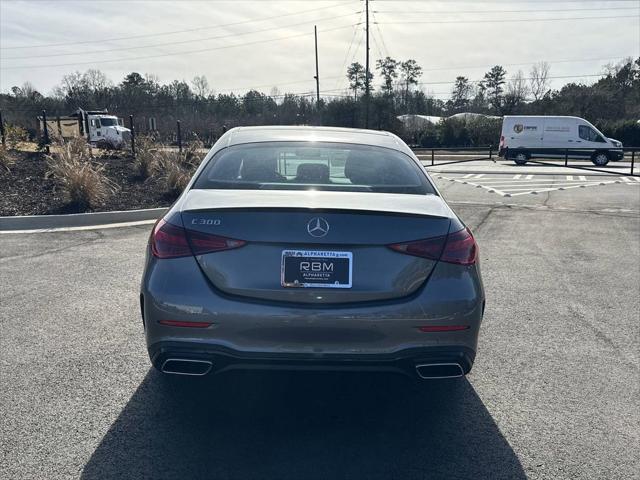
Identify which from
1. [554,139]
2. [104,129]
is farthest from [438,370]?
[104,129]

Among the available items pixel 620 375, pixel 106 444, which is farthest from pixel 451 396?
pixel 106 444

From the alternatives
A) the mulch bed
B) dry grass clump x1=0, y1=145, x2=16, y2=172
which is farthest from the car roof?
dry grass clump x1=0, y1=145, x2=16, y2=172

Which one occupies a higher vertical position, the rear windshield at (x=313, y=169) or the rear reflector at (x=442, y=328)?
the rear windshield at (x=313, y=169)

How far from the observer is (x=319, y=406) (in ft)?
10.8

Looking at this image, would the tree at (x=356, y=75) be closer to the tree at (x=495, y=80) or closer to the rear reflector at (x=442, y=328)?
the tree at (x=495, y=80)

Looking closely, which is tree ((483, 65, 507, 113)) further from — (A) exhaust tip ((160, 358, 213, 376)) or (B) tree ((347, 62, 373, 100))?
(A) exhaust tip ((160, 358, 213, 376))

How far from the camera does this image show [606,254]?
745 centimetres

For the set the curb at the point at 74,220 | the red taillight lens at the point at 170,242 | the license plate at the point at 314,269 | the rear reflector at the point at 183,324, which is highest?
the red taillight lens at the point at 170,242

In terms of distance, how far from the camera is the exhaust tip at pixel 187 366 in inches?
109

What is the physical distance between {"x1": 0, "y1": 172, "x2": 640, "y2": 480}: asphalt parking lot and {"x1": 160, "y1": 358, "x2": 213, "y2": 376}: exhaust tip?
1.26 ft

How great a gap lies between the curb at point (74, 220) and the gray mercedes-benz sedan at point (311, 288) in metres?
6.69

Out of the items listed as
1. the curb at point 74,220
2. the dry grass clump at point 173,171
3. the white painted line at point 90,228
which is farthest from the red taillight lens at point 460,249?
the dry grass clump at point 173,171

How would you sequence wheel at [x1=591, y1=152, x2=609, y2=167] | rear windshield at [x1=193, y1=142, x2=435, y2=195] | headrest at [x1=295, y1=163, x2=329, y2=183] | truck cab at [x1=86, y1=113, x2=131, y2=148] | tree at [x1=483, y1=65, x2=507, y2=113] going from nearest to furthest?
1. rear windshield at [x1=193, y1=142, x2=435, y2=195]
2. headrest at [x1=295, y1=163, x2=329, y2=183]
3. wheel at [x1=591, y1=152, x2=609, y2=167]
4. truck cab at [x1=86, y1=113, x2=131, y2=148]
5. tree at [x1=483, y1=65, x2=507, y2=113]

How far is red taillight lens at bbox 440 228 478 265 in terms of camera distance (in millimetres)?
2830
